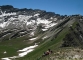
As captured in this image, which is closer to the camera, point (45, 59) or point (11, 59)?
point (45, 59)

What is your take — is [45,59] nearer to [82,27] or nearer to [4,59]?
[4,59]

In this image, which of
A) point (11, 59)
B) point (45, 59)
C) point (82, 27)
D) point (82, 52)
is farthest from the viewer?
point (82, 27)

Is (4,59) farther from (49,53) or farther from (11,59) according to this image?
(49,53)

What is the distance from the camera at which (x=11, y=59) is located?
13100 cm

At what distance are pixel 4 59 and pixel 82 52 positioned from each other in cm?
10082

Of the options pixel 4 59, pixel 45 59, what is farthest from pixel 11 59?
pixel 45 59

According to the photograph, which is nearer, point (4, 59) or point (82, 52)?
point (82, 52)

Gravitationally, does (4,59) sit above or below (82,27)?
below

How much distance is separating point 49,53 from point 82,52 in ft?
18.4

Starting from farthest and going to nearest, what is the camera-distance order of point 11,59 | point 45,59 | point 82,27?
point 82,27, point 11,59, point 45,59

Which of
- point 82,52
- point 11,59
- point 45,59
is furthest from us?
point 11,59

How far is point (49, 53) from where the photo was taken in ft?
120

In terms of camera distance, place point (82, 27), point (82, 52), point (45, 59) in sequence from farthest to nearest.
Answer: point (82, 27)
point (82, 52)
point (45, 59)

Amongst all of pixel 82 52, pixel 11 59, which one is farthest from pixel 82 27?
pixel 82 52
